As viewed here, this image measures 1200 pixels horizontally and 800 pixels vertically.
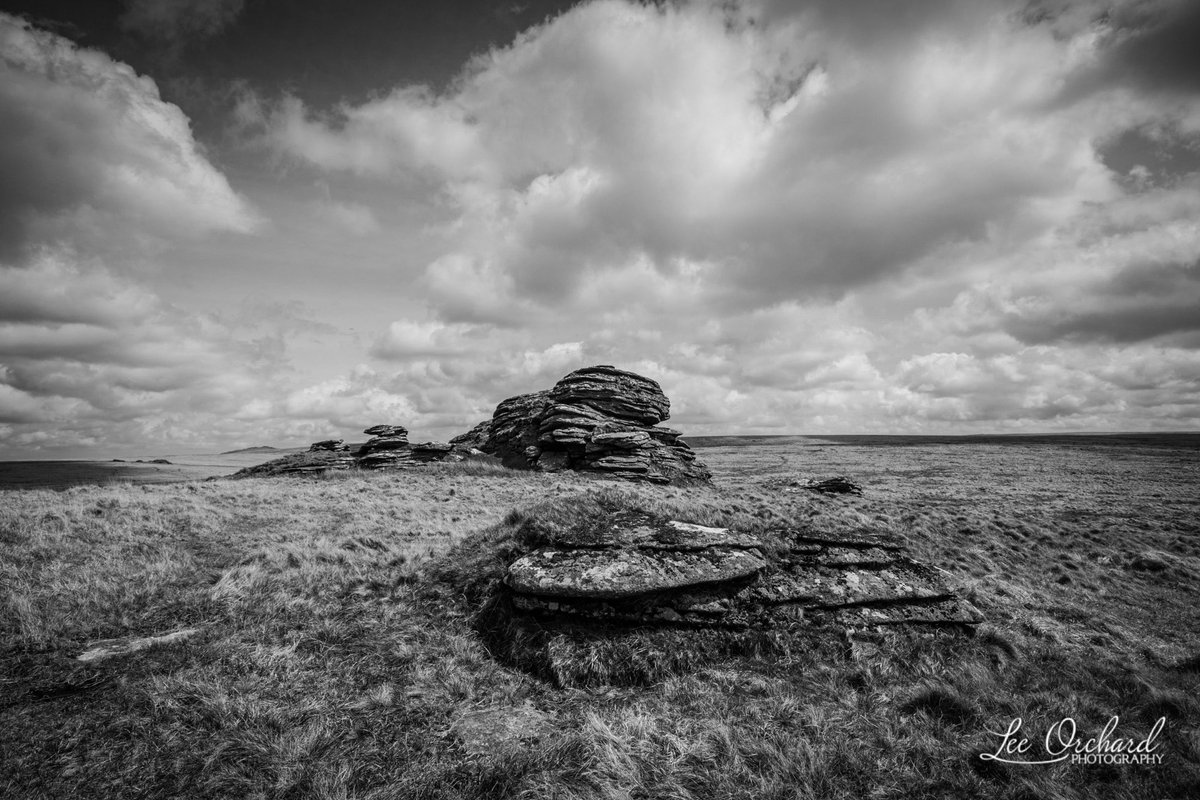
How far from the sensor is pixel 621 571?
859 cm

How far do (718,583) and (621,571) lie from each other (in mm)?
1838

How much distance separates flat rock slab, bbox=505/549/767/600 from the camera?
8.31 m

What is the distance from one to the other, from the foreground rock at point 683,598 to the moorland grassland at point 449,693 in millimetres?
368

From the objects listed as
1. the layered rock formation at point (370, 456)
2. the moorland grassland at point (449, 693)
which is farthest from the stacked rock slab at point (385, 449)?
the moorland grassland at point (449, 693)

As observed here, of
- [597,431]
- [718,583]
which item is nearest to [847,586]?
[718,583]

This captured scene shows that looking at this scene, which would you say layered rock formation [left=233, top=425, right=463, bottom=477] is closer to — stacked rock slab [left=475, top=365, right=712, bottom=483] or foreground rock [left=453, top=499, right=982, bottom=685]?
stacked rock slab [left=475, top=365, right=712, bottom=483]

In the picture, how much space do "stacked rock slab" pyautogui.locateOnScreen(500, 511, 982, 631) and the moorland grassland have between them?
0.63 m

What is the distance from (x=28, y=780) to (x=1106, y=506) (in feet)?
157

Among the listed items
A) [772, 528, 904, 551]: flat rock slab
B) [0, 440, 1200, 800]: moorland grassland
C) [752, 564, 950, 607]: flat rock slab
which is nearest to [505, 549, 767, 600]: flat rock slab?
[752, 564, 950, 607]: flat rock slab

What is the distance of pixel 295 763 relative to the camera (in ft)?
16.6

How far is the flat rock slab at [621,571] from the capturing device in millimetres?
8312

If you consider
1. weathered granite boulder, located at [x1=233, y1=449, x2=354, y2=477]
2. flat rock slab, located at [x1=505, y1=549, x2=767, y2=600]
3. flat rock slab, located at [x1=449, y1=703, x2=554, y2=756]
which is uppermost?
weathered granite boulder, located at [x1=233, y1=449, x2=354, y2=477]
